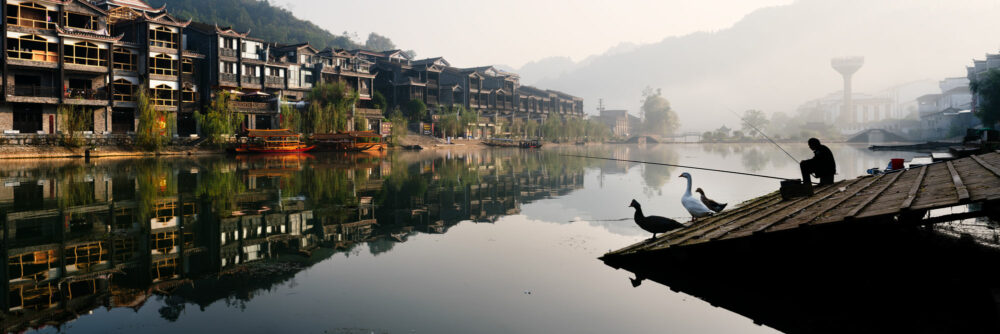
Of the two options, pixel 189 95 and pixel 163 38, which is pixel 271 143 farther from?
pixel 163 38

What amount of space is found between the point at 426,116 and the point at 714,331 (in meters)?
62.9

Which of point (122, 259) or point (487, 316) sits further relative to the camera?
point (122, 259)

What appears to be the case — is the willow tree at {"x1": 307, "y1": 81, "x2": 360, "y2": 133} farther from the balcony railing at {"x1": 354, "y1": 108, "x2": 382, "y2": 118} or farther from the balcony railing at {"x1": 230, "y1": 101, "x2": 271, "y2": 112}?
the balcony railing at {"x1": 230, "y1": 101, "x2": 271, "y2": 112}

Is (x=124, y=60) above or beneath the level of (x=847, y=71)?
beneath

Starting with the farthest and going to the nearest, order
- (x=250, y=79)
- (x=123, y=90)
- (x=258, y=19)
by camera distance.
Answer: (x=258, y=19) → (x=250, y=79) → (x=123, y=90)

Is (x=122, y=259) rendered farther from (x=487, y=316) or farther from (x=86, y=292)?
(x=487, y=316)

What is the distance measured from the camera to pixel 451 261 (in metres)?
8.45

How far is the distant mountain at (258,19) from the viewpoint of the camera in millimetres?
90000

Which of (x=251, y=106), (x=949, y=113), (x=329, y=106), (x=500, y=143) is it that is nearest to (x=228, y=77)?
(x=251, y=106)

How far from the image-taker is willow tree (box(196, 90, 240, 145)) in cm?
4088

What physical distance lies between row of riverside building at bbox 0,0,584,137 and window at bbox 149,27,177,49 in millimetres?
73

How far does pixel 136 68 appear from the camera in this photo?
41719mm

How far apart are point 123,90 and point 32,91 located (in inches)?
215

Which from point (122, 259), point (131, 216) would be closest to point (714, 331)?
point (122, 259)
